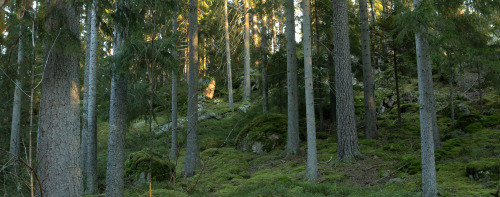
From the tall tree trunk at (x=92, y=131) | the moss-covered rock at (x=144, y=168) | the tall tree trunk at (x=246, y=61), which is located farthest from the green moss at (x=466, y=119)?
the tall tree trunk at (x=92, y=131)

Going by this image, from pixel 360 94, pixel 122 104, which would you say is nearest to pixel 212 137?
pixel 360 94

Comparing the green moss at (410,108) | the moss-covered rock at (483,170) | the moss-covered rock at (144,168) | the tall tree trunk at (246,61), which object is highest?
the tall tree trunk at (246,61)

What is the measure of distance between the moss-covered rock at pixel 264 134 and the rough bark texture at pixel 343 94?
4.52m

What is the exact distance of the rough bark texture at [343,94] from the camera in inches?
408

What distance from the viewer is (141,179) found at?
1153cm

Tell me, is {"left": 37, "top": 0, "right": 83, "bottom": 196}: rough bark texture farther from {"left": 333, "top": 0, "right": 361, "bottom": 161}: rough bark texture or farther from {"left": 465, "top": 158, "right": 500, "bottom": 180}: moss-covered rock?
{"left": 465, "top": 158, "right": 500, "bottom": 180}: moss-covered rock

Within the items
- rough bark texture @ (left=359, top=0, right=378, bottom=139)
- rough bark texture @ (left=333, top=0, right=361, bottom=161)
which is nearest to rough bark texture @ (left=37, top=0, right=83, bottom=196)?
rough bark texture @ (left=333, top=0, right=361, bottom=161)

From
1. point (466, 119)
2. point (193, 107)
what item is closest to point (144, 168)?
point (193, 107)

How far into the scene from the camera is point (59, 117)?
17.0ft

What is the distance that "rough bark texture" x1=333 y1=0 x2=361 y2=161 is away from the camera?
1037 cm

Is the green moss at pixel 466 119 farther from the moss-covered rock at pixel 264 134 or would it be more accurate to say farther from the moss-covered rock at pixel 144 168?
the moss-covered rock at pixel 144 168

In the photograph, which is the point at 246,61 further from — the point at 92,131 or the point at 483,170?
the point at 483,170

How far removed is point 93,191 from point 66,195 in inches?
252

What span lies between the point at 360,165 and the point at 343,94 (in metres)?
2.31
